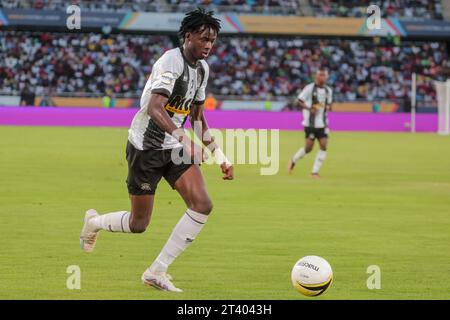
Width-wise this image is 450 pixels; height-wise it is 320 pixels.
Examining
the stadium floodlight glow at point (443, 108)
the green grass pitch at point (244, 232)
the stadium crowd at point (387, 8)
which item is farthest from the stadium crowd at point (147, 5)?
the green grass pitch at point (244, 232)

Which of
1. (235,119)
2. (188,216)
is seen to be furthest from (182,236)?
(235,119)

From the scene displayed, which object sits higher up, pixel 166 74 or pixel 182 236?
pixel 166 74

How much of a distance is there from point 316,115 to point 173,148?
14.5m

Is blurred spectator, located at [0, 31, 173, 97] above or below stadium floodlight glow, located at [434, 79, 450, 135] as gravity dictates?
above

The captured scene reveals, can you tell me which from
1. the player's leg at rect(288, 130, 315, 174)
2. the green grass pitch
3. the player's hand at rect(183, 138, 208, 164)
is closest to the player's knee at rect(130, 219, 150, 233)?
the green grass pitch

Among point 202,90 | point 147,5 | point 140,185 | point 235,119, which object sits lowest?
point 140,185

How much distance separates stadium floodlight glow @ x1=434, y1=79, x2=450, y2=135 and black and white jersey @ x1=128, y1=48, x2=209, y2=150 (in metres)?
35.0

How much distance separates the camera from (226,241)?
11.9 meters

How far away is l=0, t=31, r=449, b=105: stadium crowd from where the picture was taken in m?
50.5

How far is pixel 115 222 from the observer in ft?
30.1

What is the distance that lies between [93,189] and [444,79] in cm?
3875

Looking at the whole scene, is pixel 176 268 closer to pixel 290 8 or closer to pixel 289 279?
pixel 289 279

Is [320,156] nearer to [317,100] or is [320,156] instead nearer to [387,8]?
[317,100]

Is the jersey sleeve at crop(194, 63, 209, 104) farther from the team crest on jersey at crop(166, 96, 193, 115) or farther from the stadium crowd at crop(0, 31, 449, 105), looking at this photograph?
the stadium crowd at crop(0, 31, 449, 105)
